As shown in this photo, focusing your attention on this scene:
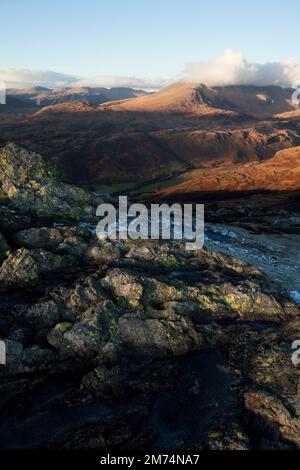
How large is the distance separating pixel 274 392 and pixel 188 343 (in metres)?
3.65

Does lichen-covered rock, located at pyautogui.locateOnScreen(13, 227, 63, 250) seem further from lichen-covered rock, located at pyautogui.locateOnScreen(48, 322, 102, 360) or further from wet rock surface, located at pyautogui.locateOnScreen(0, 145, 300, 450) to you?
lichen-covered rock, located at pyautogui.locateOnScreen(48, 322, 102, 360)

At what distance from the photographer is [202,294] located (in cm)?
1888

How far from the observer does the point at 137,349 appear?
1590 cm

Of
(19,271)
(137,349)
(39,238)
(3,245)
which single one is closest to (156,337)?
(137,349)

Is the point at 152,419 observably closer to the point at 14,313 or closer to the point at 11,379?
the point at 11,379

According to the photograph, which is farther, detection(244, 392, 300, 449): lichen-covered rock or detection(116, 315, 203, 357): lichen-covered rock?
detection(116, 315, 203, 357): lichen-covered rock

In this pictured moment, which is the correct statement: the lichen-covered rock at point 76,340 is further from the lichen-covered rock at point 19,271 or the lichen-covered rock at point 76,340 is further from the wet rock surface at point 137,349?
the lichen-covered rock at point 19,271

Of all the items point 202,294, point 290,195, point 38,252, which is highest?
point 38,252

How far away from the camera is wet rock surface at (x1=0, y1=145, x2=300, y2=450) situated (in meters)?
12.9

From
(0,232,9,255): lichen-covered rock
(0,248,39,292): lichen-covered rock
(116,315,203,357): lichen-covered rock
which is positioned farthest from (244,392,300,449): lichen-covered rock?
(0,232,9,255): lichen-covered rock

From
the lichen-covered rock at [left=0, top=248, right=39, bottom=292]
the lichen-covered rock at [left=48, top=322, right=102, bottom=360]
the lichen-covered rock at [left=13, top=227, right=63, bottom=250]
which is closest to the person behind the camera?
the lichen-covered rock at [left=48, top=322, right=102, bottom=360]

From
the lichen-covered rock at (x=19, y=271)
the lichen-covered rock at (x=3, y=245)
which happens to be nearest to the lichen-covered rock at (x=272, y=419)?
the lichen-covered rock at (x=19, y=271)

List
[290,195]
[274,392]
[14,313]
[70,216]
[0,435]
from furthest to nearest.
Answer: [290,195]
[70,216]
[14,313]
[274,392]
[0,435]

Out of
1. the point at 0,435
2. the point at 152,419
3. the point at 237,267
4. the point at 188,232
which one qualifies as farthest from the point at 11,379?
the point at 188,232
